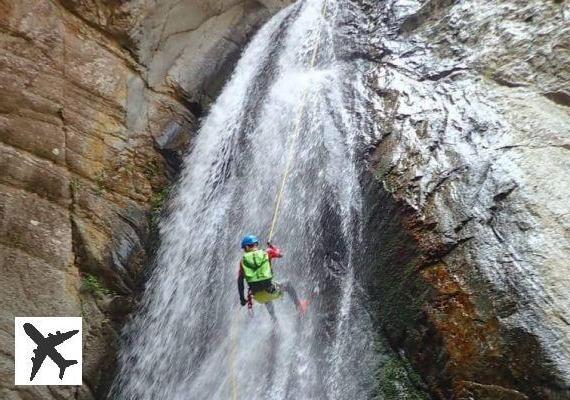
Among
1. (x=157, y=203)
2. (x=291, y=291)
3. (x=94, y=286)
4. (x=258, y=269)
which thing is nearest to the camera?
(x=258, y=269)

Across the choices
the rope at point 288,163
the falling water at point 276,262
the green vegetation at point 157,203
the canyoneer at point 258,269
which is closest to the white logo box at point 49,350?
the falling water at point 276,262

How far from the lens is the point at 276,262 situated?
27.1 ft

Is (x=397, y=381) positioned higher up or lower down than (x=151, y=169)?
lower down

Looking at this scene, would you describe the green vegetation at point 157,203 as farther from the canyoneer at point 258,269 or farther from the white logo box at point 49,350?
the canyoneer at point 258,269

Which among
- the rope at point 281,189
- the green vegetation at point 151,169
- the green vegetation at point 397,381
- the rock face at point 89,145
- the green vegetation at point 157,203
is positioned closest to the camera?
the green vegetation at point 397,381

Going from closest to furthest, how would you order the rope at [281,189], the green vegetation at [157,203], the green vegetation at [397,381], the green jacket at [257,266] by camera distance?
1. the green vegetation at [397,381]
2. the green jacket at [257,266]
3. the rope at [281,189]
4. the green vegetation at [157,203]

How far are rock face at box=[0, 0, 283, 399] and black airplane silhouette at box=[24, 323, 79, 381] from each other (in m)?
0.26

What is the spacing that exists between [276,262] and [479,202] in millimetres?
3594

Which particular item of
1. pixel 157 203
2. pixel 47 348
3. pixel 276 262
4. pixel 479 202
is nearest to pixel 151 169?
pixel 157 203

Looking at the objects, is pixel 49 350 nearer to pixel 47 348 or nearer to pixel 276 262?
pixel 47 348

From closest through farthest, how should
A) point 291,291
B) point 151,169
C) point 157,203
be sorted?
point 291,291 → point 157,203 → point 151,169

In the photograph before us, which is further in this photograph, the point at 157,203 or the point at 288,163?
the point at 157,203

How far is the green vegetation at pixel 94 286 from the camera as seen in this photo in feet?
26.5

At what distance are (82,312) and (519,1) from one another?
8.98 meters
